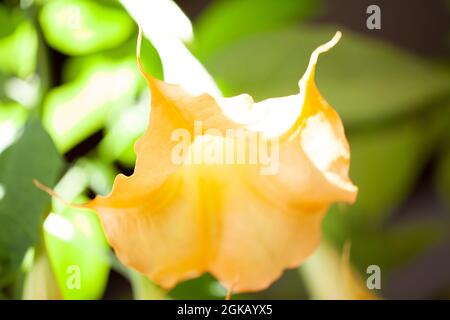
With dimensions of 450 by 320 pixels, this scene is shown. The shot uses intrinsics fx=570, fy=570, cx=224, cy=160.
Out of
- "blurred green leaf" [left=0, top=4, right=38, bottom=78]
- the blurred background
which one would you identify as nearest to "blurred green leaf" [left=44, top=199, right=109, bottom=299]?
the blurred background

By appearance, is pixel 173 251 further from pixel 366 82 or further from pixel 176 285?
pixel 366 82

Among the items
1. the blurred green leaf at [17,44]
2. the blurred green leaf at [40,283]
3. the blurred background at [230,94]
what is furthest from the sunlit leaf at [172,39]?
the blurred green leaf at [40,283]

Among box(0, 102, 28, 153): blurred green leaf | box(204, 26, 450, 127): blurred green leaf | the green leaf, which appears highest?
box(204, 26, 450, 127): blurred green leaf

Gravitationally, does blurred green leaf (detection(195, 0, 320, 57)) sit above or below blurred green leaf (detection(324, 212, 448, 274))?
above

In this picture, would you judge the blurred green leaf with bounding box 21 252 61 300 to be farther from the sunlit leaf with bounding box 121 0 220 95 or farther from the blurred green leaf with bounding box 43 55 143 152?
the sunlit leaf with bounding box 121 0 220 95

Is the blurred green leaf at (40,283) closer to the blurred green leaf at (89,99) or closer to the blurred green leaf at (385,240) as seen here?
the blurred green leaf at (89,99)

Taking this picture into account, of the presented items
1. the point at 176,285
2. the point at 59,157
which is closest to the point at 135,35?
the point at 59,157

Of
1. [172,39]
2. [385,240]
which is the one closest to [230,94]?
[172,39]
